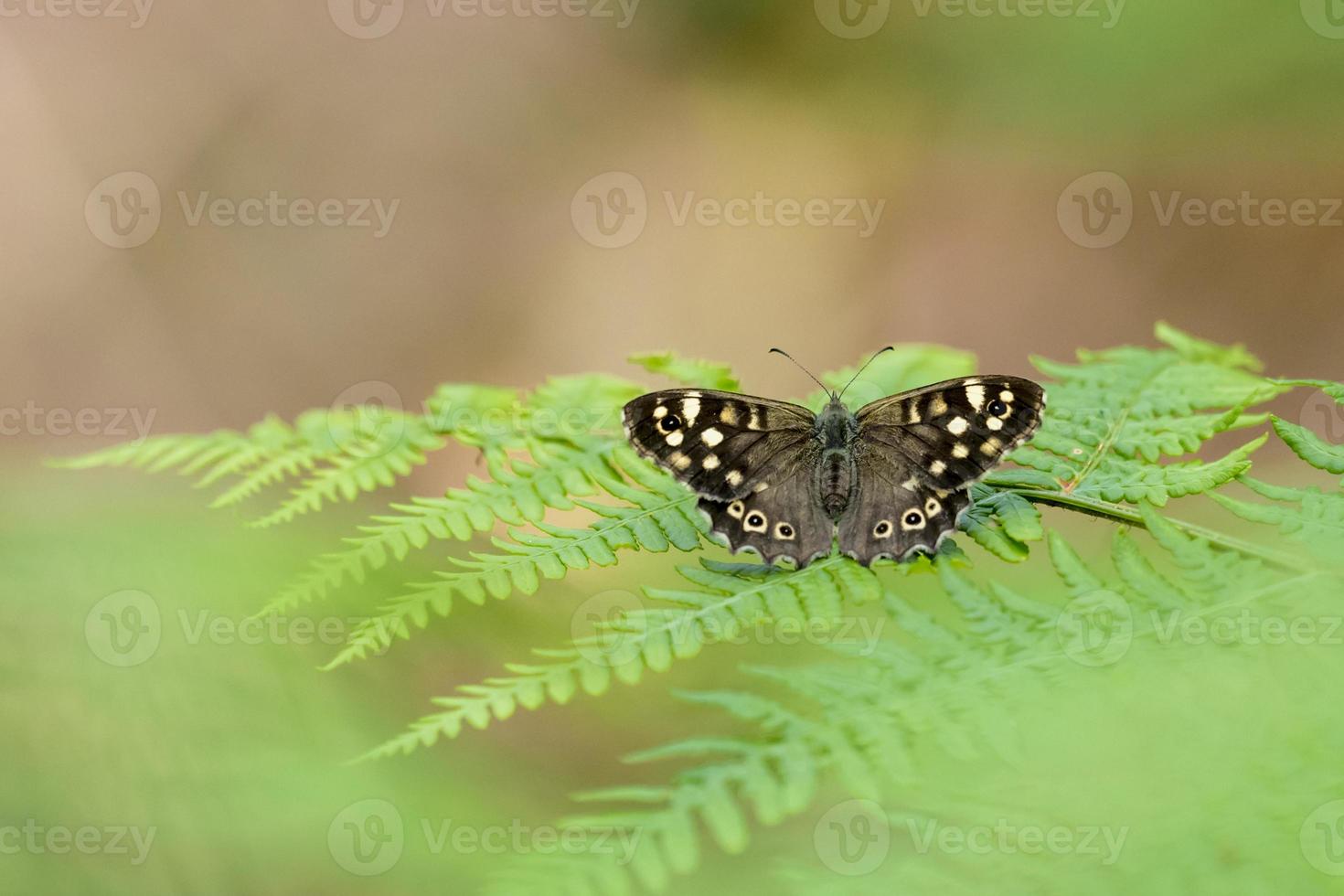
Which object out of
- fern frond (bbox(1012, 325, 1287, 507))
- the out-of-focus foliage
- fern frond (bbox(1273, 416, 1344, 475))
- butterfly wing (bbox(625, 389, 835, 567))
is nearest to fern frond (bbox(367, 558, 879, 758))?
the out-of-focus foliage

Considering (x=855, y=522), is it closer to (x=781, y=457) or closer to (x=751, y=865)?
(x=781, y=457)

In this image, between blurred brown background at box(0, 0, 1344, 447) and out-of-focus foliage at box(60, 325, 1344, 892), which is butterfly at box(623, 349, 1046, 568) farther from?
blurred brown background at box(0, 0, 1344, 447)

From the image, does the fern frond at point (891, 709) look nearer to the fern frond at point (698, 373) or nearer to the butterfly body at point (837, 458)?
the butterfly body at point (837, 458)

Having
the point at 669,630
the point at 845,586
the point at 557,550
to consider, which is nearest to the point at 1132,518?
the point at 845,586

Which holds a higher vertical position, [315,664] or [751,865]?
[315,664]

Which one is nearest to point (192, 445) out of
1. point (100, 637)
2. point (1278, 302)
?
point (100, 637)

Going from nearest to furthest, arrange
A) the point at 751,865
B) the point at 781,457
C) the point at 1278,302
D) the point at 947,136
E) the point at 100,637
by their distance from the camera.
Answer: the point at 781,457 → the point at 751,865 → the point at 100,637 → the point at 1278,302 → the point at 947,136
